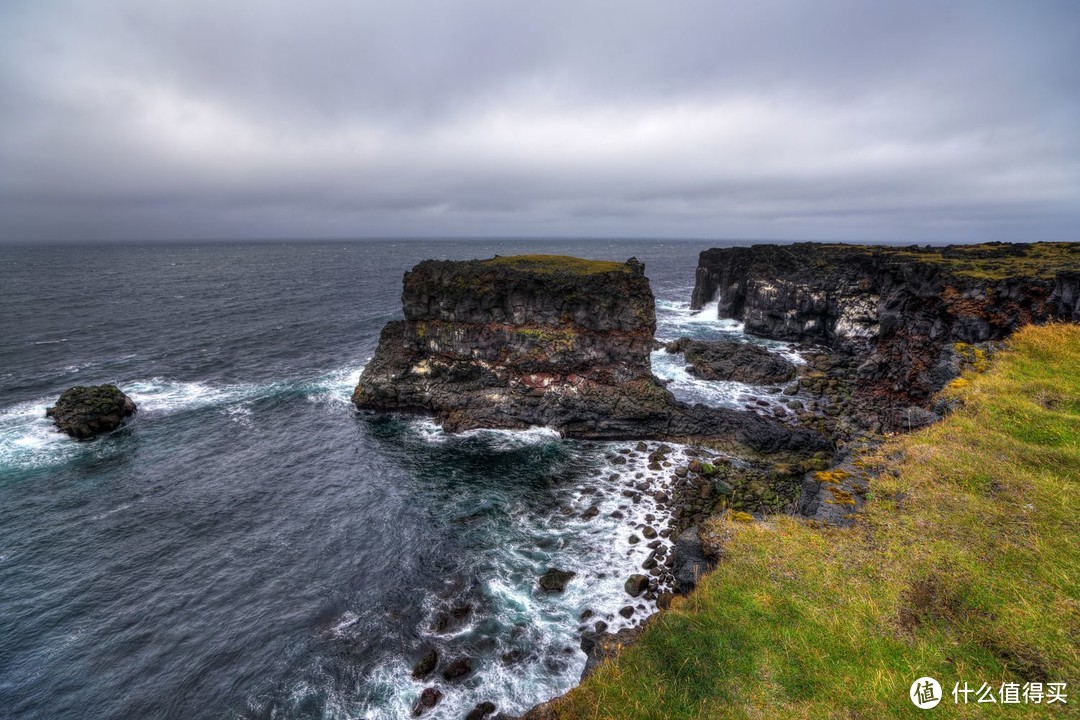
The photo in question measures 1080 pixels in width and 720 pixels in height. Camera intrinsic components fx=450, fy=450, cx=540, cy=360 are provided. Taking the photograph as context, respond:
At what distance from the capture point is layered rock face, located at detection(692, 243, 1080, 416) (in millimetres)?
36531

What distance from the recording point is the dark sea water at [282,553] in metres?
19.3

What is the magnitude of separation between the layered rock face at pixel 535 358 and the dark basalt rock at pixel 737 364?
12.9 meters

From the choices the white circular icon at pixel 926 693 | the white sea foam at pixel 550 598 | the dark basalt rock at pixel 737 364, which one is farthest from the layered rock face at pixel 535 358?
the white circular icon at pixel 926 693

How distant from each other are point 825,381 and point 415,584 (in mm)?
45666

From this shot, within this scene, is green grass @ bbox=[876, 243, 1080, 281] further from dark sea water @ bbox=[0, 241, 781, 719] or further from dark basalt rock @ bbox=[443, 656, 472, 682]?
dark basalt rock @ bbox=[443, 656, 472, 682]

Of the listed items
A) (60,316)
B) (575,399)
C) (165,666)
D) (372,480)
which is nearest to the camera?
(165,666)

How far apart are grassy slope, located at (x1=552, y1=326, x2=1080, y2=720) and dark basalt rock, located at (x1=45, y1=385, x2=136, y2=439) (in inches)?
1913

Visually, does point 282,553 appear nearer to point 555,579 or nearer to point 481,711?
point 481,711

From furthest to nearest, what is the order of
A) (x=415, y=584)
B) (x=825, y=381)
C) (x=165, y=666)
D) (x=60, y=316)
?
(x=60, y=316) → (x=825, y=381) → (x=415, y=584) → (x=165, y=666)

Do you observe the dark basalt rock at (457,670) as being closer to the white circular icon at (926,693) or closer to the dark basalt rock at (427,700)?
the dark basalt rock at (427,700)

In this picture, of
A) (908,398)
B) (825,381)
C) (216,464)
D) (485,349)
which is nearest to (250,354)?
(216,464)

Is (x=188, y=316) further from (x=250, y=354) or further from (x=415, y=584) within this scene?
(x=415, y=584)

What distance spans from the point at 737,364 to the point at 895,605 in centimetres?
4370

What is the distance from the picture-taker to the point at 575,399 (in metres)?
41.6
